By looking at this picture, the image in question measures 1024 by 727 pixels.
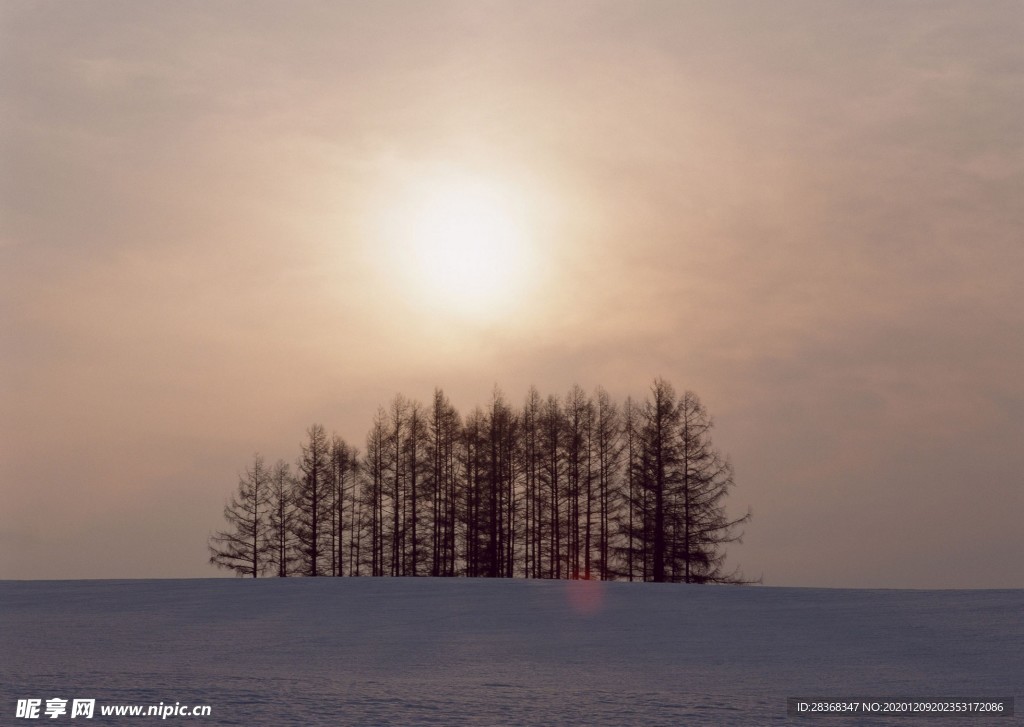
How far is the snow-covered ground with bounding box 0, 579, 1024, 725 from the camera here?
35.9 feet

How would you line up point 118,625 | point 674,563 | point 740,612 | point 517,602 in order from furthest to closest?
point 674,563 < point 517,602 < point 740,612 < point 118,625

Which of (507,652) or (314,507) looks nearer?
(507,652)

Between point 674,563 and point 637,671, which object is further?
point 674,563

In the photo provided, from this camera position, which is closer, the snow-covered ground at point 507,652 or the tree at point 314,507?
the snow-covered ground at point 507,652

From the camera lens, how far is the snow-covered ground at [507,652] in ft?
35.9

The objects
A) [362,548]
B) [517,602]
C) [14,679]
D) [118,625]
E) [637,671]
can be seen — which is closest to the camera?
[14,679]

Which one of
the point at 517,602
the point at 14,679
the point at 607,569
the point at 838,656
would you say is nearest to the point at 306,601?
the point at 517,602

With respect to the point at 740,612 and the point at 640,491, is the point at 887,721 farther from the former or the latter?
the point at 640,491

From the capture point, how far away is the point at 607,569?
156ft

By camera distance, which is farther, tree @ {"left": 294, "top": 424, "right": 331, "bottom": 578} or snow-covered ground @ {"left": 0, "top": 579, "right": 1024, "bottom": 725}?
tree @ {"left": 294, "top": 424, "right": 331, "bottom": 578}

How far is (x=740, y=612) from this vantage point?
20922 millimetres

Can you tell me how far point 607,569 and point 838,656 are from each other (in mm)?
32920

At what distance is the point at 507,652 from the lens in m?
15.9

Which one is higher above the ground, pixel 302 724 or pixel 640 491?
pixel 640 491
